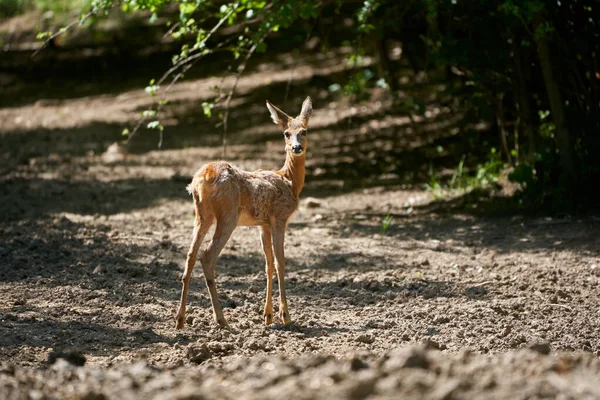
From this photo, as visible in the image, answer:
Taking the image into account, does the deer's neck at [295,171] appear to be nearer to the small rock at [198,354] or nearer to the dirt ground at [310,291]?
the dirt ground at [310,291]

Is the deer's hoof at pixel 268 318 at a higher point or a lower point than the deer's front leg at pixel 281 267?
lower

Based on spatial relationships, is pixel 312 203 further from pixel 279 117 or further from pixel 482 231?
pixel 279 117

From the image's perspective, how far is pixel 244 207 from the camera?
22.7 ft

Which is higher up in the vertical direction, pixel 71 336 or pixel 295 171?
pixel 295 171

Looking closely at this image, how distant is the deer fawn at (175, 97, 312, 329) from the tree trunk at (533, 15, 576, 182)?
13.1 feet

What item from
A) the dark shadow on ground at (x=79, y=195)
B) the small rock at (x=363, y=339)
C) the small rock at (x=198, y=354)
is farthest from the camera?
the dark shadow on ground at (x=79, y=195)


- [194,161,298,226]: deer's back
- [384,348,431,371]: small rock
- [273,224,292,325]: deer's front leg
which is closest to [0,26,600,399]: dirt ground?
[384,348,431,371]: small rock

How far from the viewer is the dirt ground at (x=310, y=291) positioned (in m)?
4.38

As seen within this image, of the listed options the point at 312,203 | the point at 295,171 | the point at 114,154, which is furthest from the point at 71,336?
the point at 114,154

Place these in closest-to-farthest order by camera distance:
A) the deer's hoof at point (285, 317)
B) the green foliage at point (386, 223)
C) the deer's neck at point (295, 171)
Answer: the deer's hoof at point (285, 317), the deer's neck at point (295, 171), the green foliage at point (386, 223)

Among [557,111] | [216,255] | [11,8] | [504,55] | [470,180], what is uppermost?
[11,8]

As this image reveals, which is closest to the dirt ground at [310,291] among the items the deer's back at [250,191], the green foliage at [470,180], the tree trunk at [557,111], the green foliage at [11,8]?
the green foliage at [470,180]

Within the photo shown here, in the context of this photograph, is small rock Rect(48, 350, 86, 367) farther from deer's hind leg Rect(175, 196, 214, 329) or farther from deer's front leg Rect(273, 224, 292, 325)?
deer's front leg Rect(273, 224, 292, 325)

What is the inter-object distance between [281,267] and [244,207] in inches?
23.4
